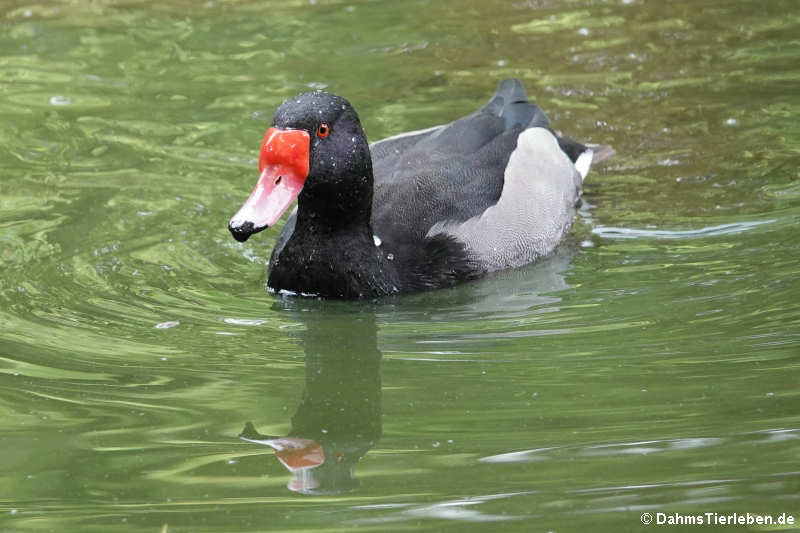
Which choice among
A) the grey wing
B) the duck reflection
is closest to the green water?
the duck reflection

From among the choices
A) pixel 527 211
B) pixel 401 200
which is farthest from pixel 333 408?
pixel 527 211

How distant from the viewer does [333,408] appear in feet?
17.3

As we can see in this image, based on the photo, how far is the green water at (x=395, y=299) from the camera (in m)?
4.27

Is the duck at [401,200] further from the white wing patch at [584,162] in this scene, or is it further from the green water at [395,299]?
the green water at [395,299]

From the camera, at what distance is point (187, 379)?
5508mm

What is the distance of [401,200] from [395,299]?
2.30ft

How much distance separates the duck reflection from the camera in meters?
4.50

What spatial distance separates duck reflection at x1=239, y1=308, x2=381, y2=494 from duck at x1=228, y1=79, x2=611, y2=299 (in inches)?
12.9

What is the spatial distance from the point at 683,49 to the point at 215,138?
4.01 m

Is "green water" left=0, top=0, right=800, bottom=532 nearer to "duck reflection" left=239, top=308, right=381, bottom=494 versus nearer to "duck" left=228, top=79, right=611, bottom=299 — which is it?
"duck reflection" left=239, top=308, right=381, bottom=494

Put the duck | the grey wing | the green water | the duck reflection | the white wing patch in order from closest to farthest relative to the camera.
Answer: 1. the green water
2. the duck reflection
3. the duck
4. the grey wing
5. the white wing patch

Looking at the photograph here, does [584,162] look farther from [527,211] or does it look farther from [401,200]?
[401,200]

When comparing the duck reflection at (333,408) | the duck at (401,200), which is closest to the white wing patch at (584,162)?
the duck at (401,200)

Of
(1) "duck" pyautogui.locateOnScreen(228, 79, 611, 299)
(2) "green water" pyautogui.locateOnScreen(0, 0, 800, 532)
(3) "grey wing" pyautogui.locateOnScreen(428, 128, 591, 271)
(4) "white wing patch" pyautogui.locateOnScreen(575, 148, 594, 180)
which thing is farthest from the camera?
(4) "white wing patch" pyautogui.locateOnScreen(575, 148, 594, 180)
